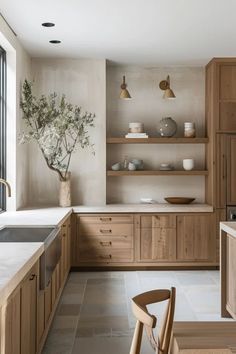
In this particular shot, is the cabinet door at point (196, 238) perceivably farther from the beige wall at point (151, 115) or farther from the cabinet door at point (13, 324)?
the cabinet door at point (13, 324)

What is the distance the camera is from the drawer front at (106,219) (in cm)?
563

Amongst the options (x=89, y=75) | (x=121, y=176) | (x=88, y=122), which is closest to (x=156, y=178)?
(x=121, y=176)

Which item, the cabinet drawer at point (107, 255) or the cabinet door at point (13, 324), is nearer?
the cabinet door at point (13, 324)

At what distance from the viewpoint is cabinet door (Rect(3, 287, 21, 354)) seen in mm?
1929

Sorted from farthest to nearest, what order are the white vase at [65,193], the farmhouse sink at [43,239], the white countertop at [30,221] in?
the white vase at [65,193] < the farmhouse sink at [43,239] < the white countertop at [30,221]

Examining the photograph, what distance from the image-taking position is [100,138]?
601 centimetres

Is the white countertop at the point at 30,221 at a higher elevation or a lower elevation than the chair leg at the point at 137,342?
higher

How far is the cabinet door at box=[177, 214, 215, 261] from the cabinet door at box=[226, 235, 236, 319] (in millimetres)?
1797

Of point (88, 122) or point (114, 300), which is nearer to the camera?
point (114, 300)

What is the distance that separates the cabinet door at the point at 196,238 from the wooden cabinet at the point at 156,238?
0.30ft

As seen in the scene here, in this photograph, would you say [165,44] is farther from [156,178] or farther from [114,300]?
[114,300]

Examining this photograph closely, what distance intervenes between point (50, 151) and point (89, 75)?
3.95ft

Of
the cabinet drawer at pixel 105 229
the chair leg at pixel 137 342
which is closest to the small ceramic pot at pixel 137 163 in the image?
the cabinet drawer at pixel 105 229

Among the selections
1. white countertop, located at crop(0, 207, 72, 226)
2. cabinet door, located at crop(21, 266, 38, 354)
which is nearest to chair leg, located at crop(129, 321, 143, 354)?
cabinet door, located at crop(21, 266, 38, 354)
